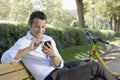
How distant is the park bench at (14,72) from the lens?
410 cm

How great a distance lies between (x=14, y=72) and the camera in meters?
4.39

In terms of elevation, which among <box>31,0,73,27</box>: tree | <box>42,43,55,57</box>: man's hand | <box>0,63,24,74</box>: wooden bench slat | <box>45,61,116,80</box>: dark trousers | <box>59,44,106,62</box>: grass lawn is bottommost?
<box>31,0,73,27</box>: tree

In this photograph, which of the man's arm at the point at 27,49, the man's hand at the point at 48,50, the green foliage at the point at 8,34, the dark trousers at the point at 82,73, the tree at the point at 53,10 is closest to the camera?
the man's arm at the point at 27,49

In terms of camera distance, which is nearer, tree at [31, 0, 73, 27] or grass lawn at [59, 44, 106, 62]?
grass lawn at [59, 44, 106, 62]

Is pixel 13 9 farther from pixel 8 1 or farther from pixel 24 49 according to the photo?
pixel 24 49

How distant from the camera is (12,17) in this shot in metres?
69.8

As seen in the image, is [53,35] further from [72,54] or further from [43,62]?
[43,62]

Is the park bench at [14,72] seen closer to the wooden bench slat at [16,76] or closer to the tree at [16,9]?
the wooden bench slat at [16,76]

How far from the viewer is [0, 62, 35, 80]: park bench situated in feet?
13.4

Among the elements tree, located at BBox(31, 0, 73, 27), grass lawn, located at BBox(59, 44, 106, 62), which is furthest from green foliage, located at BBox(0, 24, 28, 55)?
tree, located at BBox(31, 0, 73, 27)

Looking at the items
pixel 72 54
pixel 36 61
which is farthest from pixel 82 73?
pixel 72 54

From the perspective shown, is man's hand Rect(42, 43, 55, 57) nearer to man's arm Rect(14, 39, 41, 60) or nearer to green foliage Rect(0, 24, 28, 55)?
man's arm Rect(14, 39, 41, 60)

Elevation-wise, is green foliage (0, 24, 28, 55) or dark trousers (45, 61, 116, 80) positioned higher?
dark trousers (45, 61, 116, 80)

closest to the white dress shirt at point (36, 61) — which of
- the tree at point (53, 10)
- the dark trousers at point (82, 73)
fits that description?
the dark trousers at point (82, 73)
